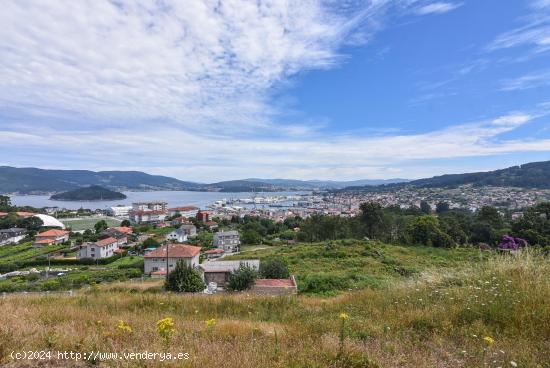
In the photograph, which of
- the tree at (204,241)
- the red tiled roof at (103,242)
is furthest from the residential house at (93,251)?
the tree at (204,241)

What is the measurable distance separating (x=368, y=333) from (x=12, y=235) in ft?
223

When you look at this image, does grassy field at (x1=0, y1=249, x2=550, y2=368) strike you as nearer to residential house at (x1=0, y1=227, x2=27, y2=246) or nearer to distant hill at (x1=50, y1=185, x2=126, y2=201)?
residential house at (x1=0, y1=227, x2=27, y2=246)

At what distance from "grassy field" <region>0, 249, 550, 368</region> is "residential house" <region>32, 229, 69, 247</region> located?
51449mm

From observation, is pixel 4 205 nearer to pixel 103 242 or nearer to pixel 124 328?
pixel 103 242

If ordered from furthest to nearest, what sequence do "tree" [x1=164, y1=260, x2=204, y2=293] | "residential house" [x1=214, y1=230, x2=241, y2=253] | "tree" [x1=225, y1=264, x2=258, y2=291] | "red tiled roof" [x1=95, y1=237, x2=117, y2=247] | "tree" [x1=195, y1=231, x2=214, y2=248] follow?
"tree" [x1=195, y1=231, x2=214, y2=248] → "residential house" [x1=214, y1=230, x2=241, y2=253] → "red tiled roof" [x1=95, y1=237, x2=117, y2=247] → "tree" [x1=164, y1=260, x2=204, y2=293] → "tree" [x1=225, y1=264, x2=258, y2=291]

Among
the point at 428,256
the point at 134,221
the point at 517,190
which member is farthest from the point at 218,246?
the point at 517,190

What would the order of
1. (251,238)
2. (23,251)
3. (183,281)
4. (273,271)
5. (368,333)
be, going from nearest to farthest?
1. (368,333)
2. (183,281)
3. (273,271)
4. (23,251)
5. (251,238)

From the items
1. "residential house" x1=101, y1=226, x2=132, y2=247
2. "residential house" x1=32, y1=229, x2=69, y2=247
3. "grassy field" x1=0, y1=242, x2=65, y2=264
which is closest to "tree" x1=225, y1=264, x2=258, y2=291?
"grassy field" x1=0, y1=242, x2=65, y2=264

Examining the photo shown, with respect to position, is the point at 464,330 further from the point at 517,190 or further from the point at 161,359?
the point at 517,190

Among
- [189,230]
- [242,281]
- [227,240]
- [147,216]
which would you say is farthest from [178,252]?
[147,216]

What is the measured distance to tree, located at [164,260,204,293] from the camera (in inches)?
486

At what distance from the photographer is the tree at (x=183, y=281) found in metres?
12.3

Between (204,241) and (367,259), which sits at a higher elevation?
(367,259)

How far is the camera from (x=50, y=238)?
4750 centimetres
